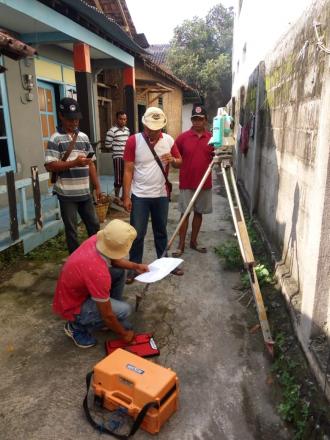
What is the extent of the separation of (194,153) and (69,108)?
164 cm

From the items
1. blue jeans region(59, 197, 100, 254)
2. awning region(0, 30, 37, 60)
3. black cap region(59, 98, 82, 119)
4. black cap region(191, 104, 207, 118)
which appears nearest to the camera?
awning region(0, 30, 37, 60)

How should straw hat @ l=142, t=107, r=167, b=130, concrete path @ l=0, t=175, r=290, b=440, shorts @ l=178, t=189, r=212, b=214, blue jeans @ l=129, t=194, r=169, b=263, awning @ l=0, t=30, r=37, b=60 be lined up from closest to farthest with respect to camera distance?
concrete path @ l=0, t=175, r=290, b=440, awning @ l=0, t=30, r=37, b=60, straw hat @ l=142, t=107, r=167, b=130, blue jeans @ l=129, t=194, r=169, b=263, shorts @ l=178, t=189, r=212, b=214

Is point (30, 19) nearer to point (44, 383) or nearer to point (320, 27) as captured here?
point (320, 27)

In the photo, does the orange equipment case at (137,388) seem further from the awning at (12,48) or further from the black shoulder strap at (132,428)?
the awning at (12,48)

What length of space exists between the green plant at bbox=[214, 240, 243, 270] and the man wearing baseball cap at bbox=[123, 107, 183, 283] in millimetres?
1050

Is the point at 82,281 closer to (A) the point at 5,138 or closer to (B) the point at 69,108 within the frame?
(B) the point at 69,108

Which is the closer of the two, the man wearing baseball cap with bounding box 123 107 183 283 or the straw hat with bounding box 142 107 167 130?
the straw hat with bounding box 142 107 167 130

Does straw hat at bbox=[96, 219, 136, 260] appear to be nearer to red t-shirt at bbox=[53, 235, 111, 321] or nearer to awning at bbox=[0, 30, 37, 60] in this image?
red t-shirt at bbox=[53, 235, 111, 321]

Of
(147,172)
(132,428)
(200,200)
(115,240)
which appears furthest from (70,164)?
(132,428)

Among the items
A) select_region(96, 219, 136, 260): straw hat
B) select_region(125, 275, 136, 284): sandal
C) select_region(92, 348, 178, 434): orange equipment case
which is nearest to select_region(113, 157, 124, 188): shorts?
select_region(125, 275, 136, 284): sandal

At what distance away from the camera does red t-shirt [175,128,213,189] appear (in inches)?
176

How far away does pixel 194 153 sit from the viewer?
4.48 meters

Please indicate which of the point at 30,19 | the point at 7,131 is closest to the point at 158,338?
the point at 7,131

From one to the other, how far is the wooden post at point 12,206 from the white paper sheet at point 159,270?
2.33 m
